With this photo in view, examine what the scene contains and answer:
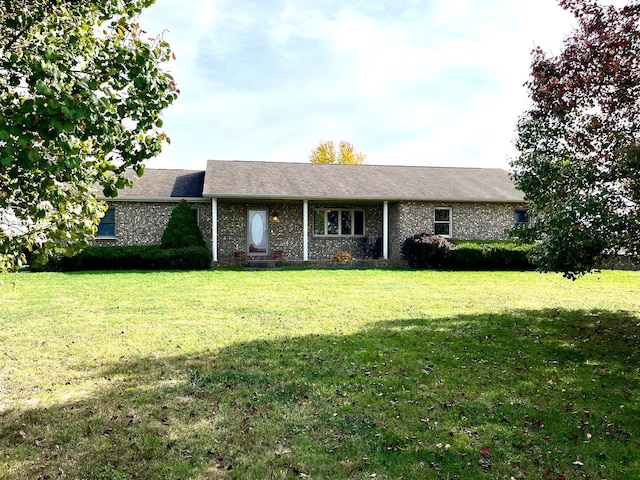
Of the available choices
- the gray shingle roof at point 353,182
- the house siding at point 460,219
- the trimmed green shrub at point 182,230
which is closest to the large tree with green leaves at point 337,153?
the gray shingle roof at point 353,182

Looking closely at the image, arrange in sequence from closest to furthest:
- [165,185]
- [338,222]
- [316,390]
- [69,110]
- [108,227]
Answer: [69,110], [316,390], [108,227], [165,185], [338,222]

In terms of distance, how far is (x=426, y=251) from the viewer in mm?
17391

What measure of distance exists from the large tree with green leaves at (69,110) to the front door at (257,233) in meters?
15.7

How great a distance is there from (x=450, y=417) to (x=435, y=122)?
24119 mm

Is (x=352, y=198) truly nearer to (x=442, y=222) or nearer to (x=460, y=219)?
(x=442, y=222)

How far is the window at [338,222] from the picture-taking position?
2061cm

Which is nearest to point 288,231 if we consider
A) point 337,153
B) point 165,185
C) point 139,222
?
point 165,185

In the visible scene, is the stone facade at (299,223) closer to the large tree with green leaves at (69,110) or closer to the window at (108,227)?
the window at (108,227)

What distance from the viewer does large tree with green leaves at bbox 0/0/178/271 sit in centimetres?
244

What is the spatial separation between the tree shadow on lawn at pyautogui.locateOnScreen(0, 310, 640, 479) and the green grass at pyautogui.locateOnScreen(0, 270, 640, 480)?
19 millimetres

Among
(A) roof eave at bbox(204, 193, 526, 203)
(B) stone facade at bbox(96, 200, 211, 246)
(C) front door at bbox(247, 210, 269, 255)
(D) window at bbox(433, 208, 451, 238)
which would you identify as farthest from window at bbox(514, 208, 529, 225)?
(B) stone facade at bbox(96, 200, 211, 246)

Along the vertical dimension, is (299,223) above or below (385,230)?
above

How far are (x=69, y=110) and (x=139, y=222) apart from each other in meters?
18.0

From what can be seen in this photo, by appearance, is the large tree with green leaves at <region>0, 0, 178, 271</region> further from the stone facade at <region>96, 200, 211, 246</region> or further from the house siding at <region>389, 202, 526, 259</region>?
the house siding at <region>389, 202, 526, 259</region>
